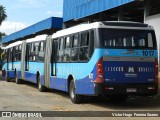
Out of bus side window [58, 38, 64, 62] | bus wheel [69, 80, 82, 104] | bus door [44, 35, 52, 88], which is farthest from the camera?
bus door [44, 35, 52, 88]

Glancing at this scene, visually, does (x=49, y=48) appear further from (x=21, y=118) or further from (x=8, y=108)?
(x=21, y=118)

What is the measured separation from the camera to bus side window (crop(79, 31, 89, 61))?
584 inches

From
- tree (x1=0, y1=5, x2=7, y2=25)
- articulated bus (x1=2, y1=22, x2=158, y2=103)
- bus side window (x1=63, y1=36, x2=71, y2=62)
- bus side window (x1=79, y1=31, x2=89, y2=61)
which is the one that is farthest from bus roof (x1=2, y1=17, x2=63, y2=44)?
bus side window (x1=79, y1=31, x2=89, y2=61)

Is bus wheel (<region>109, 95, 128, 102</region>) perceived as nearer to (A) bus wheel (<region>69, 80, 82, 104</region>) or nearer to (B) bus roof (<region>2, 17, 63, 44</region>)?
(A) bus wheel (<region>69, 80, 82, 104</region>)

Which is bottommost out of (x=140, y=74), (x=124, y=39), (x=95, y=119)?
(x=95, y=119)

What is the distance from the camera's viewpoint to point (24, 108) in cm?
1382

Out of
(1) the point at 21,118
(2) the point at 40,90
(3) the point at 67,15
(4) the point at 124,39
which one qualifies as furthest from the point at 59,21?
(1) the point at 21,118

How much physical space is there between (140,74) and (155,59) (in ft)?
2.57

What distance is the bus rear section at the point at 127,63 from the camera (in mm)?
14000

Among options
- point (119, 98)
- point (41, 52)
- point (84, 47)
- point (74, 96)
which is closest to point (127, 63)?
point (84, 47)

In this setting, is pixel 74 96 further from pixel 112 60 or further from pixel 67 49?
pixel 112 60

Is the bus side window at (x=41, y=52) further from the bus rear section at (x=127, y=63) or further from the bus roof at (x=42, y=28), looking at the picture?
the bus roof at (x=42, y=28)

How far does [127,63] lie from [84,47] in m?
1.73

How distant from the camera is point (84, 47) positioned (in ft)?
49.3
